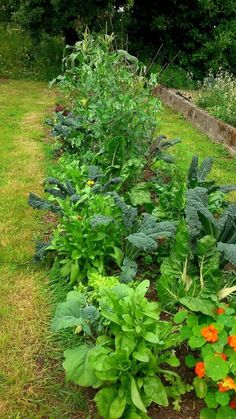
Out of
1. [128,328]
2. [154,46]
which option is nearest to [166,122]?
[154,46]

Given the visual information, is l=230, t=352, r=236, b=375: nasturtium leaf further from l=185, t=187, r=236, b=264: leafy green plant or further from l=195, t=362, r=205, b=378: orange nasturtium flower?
l=185, t=187, r=236, b=264: leafy green plant

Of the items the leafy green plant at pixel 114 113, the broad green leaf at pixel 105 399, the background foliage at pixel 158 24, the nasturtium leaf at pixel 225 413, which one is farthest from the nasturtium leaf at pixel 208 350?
the background foliage at pixel 158 24

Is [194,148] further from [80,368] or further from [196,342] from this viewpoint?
[80,368]

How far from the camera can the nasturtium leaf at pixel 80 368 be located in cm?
230

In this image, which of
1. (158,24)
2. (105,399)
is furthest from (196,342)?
(158,24)

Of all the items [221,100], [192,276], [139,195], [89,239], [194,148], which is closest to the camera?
[192,276]

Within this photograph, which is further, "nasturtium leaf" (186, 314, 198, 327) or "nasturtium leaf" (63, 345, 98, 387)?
"nasturtium leaf" (186, 314, 198, 327)

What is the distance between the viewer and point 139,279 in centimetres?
333

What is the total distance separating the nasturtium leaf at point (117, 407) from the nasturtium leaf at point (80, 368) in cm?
15

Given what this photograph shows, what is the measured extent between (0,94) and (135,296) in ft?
30.8

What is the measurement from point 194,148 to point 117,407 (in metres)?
5.33

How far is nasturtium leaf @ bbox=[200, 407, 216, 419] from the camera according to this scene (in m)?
2.29

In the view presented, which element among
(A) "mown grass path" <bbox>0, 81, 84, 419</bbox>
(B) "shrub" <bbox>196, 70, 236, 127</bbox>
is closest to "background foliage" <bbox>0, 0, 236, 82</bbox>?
(B) "shrub" <bbox>196, 70, 236, 127</bbox>

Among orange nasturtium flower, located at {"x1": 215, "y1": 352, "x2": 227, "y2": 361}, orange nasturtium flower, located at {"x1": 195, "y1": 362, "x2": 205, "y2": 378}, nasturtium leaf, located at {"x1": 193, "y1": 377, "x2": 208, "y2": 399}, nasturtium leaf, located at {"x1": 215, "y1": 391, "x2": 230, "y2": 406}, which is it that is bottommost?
nasturtium leaf, located at {"x1": 193, "y1": 377, "x2": 208, "y2": 399}
